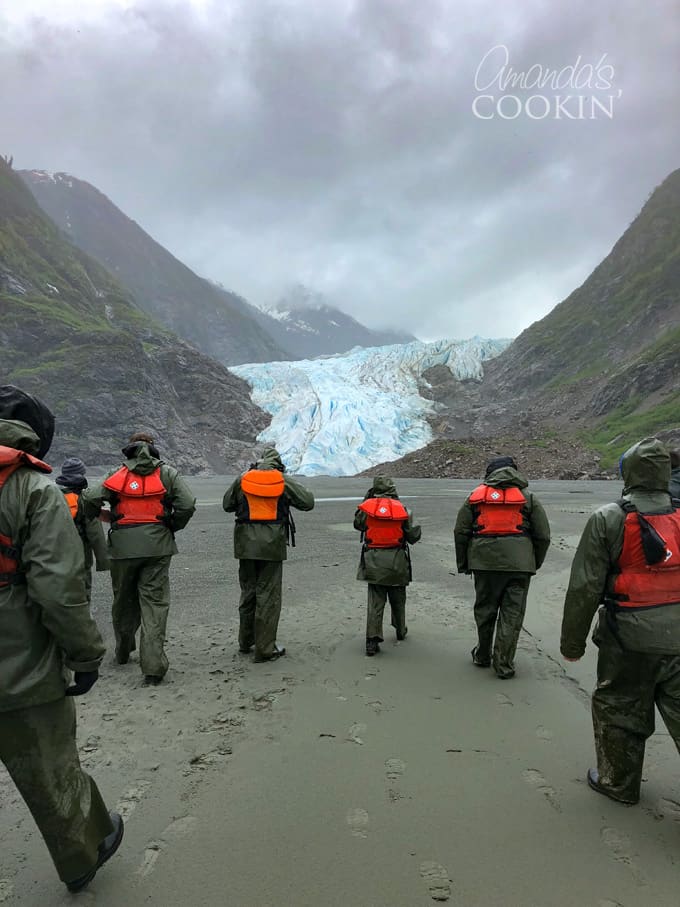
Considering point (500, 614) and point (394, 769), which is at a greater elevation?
point (500, 614)

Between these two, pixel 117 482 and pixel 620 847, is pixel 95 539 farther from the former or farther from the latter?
pixel 620 847

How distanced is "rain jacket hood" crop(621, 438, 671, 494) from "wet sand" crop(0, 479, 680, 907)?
1.90 meters

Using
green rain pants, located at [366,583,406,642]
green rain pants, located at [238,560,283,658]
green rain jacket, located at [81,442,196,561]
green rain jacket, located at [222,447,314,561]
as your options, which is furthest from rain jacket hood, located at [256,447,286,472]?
green rain pants, located at [366,583,406,642]

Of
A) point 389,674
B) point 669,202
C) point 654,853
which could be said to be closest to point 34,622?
point 654,853

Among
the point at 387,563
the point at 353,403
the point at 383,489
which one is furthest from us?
the point at 353,403

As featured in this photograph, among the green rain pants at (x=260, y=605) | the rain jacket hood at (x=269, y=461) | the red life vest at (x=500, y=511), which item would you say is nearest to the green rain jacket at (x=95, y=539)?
the green rain pants at (x=260, y=605)

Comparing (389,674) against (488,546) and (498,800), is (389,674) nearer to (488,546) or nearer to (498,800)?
(488,546)

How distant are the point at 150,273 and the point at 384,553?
183018mm

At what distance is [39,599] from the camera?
221 cm

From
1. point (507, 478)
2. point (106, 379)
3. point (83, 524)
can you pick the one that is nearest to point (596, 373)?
point (106, 379)

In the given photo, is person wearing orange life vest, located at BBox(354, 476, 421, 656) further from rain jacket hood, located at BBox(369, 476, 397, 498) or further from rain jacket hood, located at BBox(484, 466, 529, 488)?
rain jacket hood, located at BBox(484, 466, 529, 488)

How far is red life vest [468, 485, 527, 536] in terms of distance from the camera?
520 centimetres

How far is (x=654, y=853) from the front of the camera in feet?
8.75

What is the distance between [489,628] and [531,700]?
33.9 inches
